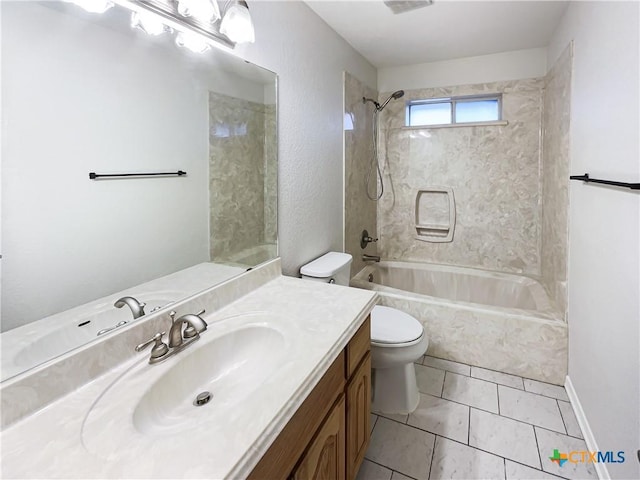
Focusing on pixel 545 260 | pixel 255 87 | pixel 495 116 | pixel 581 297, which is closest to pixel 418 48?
pixel 495 116

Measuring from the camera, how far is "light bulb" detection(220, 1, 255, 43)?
1.29 metres

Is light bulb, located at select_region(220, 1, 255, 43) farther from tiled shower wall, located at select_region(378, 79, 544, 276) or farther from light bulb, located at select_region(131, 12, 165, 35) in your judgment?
tiled shower wall, located at select_region(378, 79, 544, 276)

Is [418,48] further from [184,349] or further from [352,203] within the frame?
[184,349]

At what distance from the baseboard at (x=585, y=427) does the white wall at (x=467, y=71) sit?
243 cm

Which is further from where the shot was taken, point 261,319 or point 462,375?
point 462,375

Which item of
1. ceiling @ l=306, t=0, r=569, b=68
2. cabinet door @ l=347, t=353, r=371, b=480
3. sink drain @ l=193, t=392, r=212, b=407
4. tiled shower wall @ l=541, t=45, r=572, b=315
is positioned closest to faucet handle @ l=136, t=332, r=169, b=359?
sink drain @ l=193, t=392, r=212, b=407

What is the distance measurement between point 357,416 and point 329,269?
87 cm

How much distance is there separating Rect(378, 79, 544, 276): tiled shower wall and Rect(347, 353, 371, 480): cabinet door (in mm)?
2204

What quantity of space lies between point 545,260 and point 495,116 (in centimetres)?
135

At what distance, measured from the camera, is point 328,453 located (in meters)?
1.05

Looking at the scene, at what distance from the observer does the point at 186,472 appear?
1.93 feet

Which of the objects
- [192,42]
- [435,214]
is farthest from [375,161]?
[192,42]

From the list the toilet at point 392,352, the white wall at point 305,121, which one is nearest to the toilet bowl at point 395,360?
the toilet at point 392,352

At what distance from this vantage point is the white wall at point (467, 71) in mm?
2782
